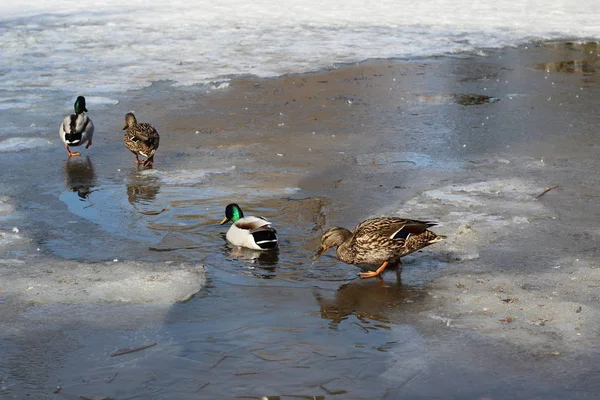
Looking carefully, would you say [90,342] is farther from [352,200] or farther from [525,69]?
[525,69]

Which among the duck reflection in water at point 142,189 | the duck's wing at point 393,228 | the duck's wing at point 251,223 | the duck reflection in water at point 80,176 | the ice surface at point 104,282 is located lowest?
the duck reflection in water at point 142,189

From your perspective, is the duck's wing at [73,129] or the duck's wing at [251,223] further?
the duck's wing at [73,129]

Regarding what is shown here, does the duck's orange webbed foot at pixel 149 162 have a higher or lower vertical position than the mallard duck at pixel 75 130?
lower

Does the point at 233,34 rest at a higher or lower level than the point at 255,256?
higher

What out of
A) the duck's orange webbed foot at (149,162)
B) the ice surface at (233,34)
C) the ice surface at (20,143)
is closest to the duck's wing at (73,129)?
the ice surface at (20,143)

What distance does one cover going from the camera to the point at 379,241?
6.39 meters

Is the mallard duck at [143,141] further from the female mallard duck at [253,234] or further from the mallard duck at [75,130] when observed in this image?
the female mallard duck at [253,234]

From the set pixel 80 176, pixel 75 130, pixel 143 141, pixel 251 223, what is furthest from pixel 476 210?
pixel 75 130

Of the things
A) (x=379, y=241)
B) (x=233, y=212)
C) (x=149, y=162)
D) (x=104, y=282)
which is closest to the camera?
(x=104, y=282)

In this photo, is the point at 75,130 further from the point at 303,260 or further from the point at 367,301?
the point at 367,301

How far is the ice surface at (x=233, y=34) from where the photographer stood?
Answer: 1566 cm

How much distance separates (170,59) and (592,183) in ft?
33.4

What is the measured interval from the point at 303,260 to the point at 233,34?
14.1 meters

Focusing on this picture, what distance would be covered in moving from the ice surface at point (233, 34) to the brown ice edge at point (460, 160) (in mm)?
1461
